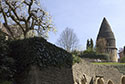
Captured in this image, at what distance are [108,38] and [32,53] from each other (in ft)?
166

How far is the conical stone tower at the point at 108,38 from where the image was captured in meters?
59.8

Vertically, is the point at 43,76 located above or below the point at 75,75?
above

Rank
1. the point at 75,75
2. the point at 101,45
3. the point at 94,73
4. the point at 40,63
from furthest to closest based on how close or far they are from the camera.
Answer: the point at 101,45 → the point at 94,73 → the point at 75,75 → the point at 40,63

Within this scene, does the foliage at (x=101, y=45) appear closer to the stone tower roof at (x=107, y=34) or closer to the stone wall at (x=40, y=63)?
the stone tower roof at (x=107, y=34)

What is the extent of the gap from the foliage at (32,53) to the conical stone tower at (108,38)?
47.8 meters

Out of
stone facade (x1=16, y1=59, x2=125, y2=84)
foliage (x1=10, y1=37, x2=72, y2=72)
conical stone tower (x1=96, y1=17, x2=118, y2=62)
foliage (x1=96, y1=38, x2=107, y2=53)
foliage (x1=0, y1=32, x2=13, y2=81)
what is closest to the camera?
foliage (x1=0, y1=32, x2=13, y2=81)

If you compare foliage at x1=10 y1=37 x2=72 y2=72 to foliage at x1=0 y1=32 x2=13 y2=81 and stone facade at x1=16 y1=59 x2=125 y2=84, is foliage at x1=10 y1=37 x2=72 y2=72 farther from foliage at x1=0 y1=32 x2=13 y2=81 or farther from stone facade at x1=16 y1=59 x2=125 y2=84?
foliage at x1=0 y1=32 x2=13 y2=81

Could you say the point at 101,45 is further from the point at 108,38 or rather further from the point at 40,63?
the point at 40,63

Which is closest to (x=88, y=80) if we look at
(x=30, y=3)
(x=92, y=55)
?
(x=30, y=3)

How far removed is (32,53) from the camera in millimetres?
12188

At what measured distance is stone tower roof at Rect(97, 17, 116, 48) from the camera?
60.6m

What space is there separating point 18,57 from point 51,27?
1312 cm

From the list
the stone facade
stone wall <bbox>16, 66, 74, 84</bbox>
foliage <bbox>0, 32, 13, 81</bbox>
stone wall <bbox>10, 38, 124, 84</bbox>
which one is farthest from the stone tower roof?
foliage <bbox>0, 32, 13, 81</bbox>

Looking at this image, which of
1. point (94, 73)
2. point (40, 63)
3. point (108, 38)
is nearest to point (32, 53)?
point (40, 63)
